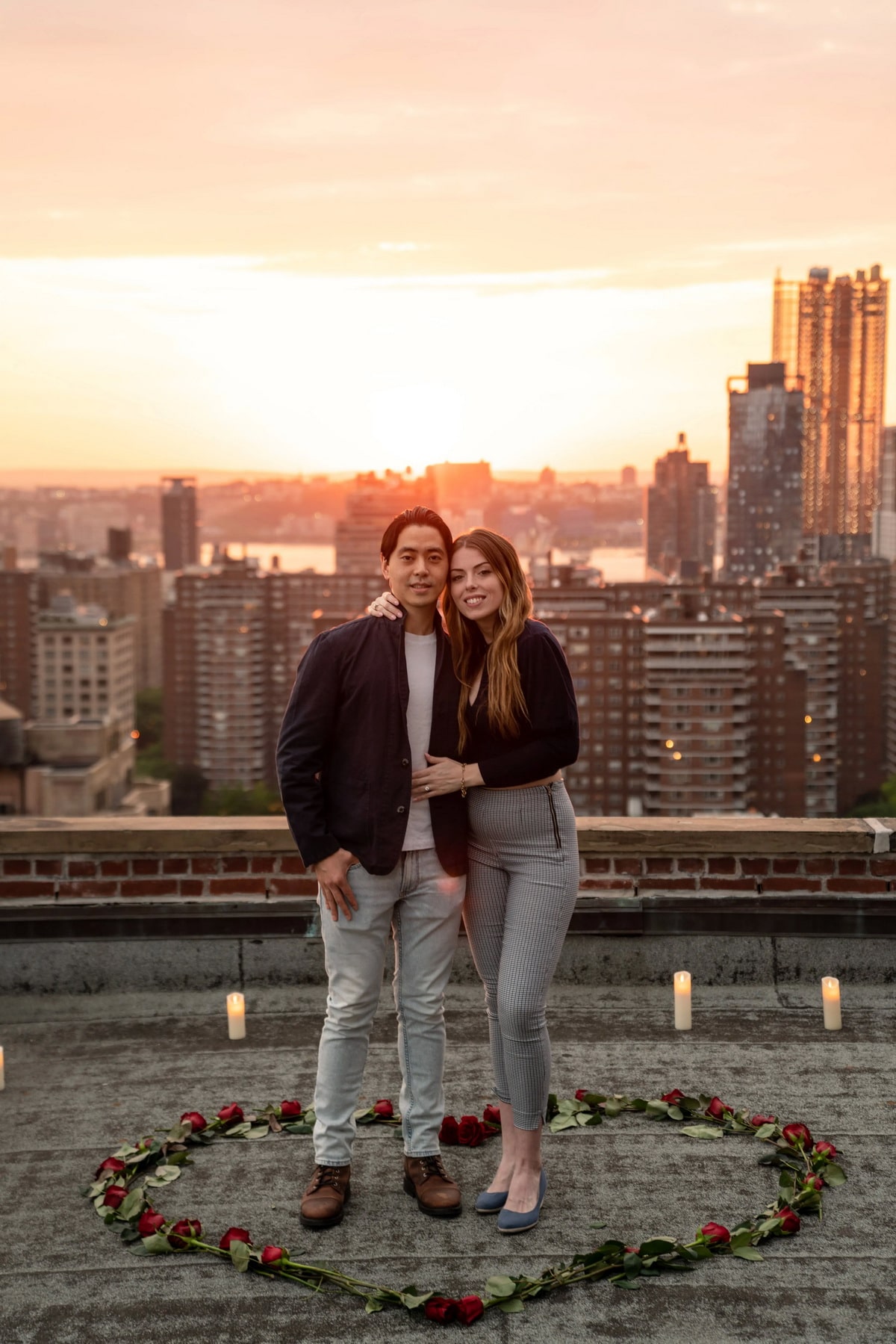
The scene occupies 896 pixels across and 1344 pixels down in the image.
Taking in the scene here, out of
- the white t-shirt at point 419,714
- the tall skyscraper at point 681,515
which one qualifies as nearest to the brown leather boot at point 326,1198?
the white t-shirt at point 419,714

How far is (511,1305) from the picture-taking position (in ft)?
8.40

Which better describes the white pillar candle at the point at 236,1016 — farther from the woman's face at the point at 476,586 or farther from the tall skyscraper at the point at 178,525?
the tall skyscraper at the point at 178,525

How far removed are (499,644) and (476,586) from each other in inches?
5.4

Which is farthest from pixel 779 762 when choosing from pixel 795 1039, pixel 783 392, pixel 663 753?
pixel 783 392

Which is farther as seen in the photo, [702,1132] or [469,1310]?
[702,1132]

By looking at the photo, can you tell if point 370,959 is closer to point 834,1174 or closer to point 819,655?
point 834,1174

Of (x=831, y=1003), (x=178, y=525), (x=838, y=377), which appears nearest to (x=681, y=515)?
(x=838, y=377)

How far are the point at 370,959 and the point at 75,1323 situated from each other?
0.91 metres

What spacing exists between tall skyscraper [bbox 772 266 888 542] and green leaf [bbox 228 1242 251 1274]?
135 metres

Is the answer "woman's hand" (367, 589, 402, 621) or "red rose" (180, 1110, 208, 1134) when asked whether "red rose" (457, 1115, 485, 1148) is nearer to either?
"red rose" (180, 1110, 208, 1134)

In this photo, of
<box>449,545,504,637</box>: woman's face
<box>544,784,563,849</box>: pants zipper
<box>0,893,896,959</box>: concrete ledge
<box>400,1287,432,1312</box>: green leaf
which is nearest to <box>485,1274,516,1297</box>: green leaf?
<box>400,1287,432,1312</box>: green leaf

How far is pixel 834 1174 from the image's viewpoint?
3025 mm

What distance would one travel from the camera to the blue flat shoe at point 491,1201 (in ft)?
9.61

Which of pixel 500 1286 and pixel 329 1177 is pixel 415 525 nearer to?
pixel 329 1177
